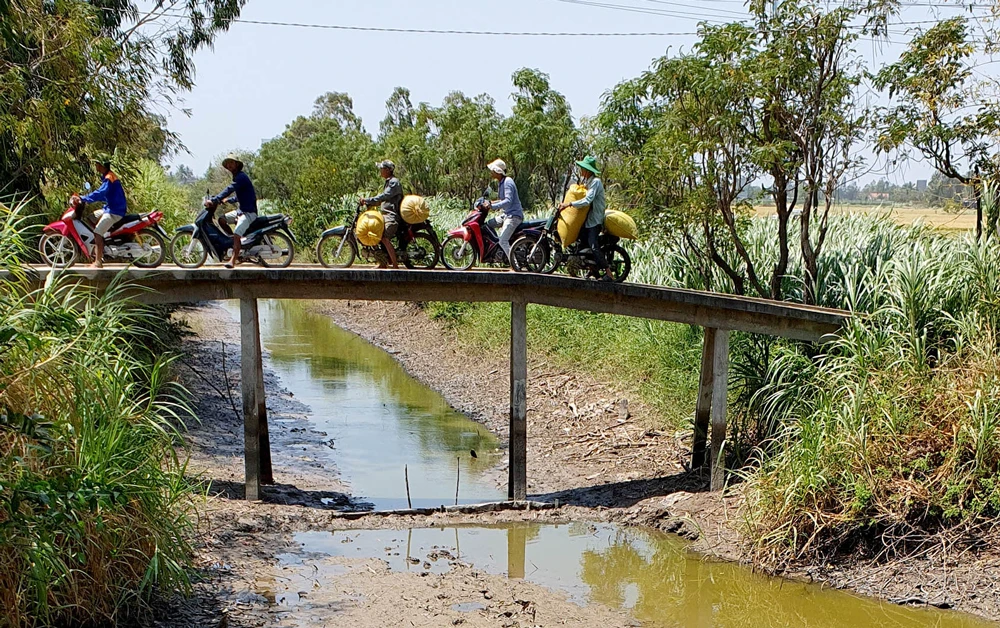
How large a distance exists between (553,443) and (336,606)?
6.29 metres

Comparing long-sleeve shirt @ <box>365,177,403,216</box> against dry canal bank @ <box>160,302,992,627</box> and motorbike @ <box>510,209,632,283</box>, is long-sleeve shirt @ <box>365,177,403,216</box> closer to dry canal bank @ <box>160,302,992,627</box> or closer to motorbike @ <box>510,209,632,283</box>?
motorbike @ <box>510,209,632,283</box>

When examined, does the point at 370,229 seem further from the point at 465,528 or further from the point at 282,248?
the point at 465,528

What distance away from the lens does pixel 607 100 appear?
13242 millimetres

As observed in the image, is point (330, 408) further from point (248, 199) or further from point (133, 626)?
point (133, 626)

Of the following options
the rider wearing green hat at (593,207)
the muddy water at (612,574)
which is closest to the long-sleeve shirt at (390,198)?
the rider wearing green hat at (593,207)

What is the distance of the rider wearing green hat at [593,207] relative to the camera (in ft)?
35.7

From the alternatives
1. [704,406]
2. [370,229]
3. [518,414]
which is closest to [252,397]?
[370,229]

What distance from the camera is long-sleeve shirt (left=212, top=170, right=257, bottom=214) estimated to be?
37.6ft

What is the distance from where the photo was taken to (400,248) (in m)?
12.3

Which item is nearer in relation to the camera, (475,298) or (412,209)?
(475,298)

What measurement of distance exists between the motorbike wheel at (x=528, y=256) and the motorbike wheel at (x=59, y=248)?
515 centimetres

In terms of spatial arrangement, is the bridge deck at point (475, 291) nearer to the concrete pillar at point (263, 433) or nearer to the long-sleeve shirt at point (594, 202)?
the long-sleeve shirt at point (594, 202)

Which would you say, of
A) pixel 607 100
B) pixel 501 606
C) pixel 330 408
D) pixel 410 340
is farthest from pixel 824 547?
pixel 410 340

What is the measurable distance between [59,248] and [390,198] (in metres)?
3.88
